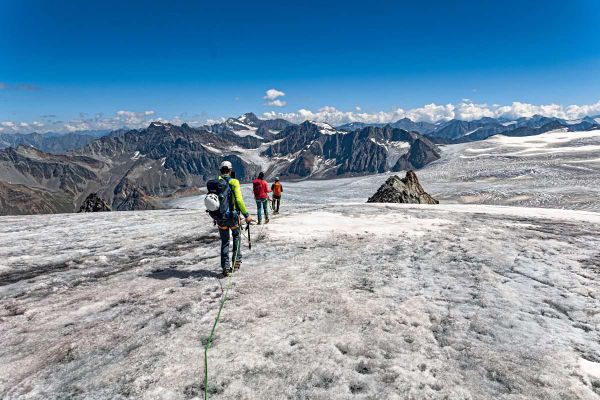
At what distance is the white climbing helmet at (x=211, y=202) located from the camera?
31.2ft

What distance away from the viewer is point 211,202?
9516mm

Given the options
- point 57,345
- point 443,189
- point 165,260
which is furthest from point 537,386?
point 443,189

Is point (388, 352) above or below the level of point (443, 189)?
above

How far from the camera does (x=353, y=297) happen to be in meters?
9.23

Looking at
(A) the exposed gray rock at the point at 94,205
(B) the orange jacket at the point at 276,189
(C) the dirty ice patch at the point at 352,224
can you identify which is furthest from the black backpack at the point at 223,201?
(A) the exposed gray rock at the point at 94,205

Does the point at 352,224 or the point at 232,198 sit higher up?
the point at 232,198

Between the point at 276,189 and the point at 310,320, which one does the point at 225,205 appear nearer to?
the point at 310,320

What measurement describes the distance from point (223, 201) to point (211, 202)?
57 cm

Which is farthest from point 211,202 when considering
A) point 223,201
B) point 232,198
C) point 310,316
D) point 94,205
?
point 94,205

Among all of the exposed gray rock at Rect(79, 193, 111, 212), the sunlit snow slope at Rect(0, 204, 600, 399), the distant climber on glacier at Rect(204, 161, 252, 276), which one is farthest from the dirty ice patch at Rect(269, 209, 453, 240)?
the exposed gray rock at Rect(79, 193, 111, 212)

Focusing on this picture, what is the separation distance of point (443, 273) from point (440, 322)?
3.42m

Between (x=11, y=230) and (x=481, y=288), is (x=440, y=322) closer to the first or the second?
(x=481, y=288)

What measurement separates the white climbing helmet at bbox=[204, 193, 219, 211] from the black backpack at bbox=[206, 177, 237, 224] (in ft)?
0.81

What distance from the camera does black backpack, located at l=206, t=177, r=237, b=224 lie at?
32.8 feet
